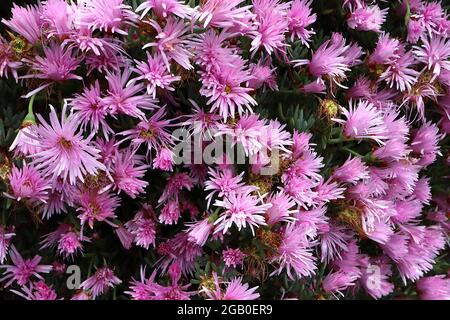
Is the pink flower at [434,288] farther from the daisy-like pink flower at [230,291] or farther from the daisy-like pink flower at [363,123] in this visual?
the daisy-like pink flower at [230,291]

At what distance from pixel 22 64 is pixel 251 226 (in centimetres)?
60

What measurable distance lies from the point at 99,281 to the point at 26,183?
29 centimetres

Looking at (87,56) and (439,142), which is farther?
(439,142)

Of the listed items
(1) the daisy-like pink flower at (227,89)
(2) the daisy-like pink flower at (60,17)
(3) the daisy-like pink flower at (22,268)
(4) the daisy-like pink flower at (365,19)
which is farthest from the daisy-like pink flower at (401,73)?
(3) the daisy-like pink flower at (22,268)

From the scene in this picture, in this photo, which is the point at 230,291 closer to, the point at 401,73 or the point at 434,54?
the point at 401,73

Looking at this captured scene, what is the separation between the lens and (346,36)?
1.53 meters

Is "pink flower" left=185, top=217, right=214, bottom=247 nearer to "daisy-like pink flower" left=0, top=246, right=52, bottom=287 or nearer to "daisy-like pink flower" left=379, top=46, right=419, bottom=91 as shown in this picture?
"daisy-like pink flower" left=0, top=246, right=52, bottom=287

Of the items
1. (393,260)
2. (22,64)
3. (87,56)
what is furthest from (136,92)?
Answer: (393,260)

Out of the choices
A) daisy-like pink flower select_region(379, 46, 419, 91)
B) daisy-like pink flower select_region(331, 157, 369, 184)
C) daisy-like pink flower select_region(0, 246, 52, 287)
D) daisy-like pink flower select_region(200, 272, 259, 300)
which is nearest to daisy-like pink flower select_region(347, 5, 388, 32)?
daisy-like pink flower select_region(379, 46, 419, 91)

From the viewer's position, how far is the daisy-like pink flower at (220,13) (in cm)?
115

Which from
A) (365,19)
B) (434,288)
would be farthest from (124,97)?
(434,288)

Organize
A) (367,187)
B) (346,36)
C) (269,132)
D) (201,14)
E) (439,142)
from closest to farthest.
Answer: (201,14) → (269,132) → (367,187) → (346,36) → (439,142)

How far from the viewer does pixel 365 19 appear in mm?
1450
